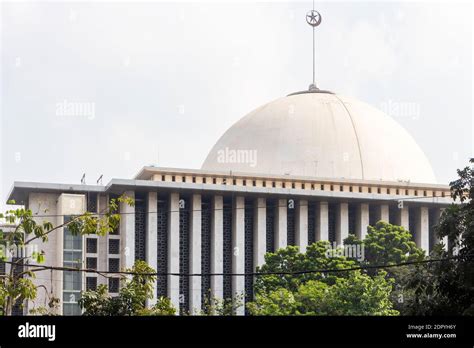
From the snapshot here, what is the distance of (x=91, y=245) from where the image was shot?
5803 centimetres

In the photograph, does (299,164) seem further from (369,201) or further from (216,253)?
(216,253)

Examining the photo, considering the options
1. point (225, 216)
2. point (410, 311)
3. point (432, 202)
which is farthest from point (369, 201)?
point (410, 311)

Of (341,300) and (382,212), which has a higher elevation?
(382,212)

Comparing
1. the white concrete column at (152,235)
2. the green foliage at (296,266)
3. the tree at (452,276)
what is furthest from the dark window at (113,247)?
the tree at (452,276)

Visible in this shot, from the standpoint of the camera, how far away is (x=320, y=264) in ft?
152

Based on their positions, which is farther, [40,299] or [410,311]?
[40,299]

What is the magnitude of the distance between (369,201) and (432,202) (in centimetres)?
374

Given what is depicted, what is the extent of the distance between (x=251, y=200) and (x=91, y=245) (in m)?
9.11

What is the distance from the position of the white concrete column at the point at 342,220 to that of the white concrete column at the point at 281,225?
10.2 ft

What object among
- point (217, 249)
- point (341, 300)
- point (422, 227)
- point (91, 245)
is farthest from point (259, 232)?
point (341, 300)

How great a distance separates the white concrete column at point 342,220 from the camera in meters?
60.6

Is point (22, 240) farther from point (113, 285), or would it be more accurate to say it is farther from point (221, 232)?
point (221, 232)

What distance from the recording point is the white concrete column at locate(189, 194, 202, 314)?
56812mm

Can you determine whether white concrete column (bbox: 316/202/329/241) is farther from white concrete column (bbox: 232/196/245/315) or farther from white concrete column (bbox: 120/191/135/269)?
white concrete column (bbox: 120/191/135/269)
